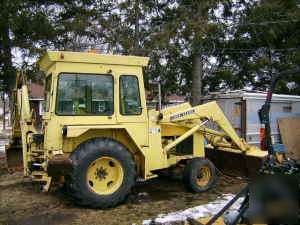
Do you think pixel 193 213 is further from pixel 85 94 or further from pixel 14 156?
pixel 14 156

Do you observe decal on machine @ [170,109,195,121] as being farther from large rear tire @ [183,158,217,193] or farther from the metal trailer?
the metal trailer

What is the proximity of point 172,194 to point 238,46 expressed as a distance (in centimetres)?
1012

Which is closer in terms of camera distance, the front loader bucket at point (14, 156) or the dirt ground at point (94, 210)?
the dirt ground at point (94, 210)

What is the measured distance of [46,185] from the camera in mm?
8000

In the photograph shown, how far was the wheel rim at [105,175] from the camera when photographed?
7.80m

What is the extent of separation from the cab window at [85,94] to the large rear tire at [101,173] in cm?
61

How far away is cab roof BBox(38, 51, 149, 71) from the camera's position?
304 inches

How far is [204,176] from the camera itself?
9.19 m

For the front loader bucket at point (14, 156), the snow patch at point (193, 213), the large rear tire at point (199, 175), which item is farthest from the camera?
the front loader bucket at point (14, 156)

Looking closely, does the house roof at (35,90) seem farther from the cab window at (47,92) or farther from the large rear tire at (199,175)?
the large rear tire at (199,175)

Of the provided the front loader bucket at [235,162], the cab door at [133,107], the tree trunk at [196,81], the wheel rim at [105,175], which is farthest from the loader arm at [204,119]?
the tree trunk at [196,81]

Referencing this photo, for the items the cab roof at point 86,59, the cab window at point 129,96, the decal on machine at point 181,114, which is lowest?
the decal on machine at point 181,114

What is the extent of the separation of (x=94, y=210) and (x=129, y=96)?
2209 mm

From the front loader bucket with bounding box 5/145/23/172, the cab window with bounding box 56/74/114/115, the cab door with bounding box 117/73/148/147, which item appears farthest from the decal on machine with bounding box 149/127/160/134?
the front loader bucket with bounding box 5/145/23/172
